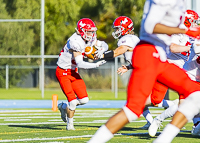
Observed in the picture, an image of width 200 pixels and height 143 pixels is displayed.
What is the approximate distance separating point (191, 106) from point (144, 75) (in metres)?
0.52

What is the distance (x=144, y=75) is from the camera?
3.57 metres

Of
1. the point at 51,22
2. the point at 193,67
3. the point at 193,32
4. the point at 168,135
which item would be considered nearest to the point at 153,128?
the point at 193,67

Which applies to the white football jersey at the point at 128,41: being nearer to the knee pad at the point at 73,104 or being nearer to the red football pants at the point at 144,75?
the knee pad at the point at 73,104

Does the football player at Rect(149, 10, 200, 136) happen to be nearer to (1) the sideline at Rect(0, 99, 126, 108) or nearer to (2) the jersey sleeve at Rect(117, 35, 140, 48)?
(2) the jersey sleeve at Rect(117, 35, 140, 48)

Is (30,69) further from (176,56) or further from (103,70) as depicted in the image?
(176,56)

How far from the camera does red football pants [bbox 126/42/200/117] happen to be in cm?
356

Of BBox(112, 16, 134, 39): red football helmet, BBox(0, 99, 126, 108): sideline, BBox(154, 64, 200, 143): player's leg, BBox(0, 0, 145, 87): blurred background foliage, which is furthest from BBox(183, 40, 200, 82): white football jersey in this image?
BBox(0, 0, 145, 87): blurred background foliage

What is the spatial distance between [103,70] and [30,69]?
3.95m

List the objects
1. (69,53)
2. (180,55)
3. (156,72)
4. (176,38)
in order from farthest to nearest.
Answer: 1. (69,53)
2. (180,55)
3. (176,38)
4. (156,72)

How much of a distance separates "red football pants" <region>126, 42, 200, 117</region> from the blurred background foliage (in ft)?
52.2

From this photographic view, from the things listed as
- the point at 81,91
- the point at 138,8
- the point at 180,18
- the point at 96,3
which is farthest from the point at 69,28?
the point at 180,18

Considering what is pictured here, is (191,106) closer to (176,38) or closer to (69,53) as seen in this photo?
(176,38)

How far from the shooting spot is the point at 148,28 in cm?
365

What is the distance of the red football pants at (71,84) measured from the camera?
6969mm
